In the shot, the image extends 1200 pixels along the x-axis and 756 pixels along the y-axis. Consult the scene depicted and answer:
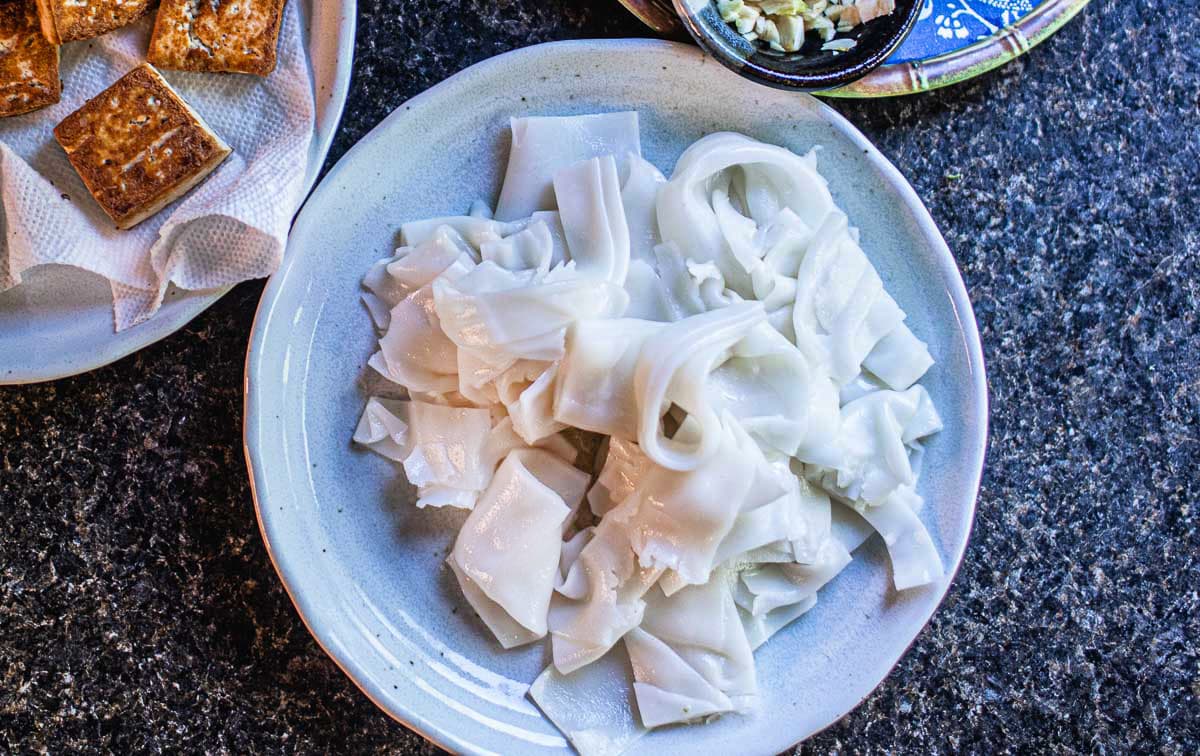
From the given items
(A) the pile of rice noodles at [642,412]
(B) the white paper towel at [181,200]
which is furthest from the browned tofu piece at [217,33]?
(A) the pile of rice noodles at [642,412]

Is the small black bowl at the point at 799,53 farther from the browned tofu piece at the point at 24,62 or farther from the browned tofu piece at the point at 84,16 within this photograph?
the browned tofu piece at the point at 24,62

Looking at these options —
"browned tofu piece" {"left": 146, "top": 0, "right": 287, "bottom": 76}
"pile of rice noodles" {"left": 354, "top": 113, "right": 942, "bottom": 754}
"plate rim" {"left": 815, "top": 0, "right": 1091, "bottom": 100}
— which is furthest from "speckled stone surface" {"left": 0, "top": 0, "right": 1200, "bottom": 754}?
"pile of rice noodles" {"left": 354, "top": 113, "right": 942, "bottom": 754}

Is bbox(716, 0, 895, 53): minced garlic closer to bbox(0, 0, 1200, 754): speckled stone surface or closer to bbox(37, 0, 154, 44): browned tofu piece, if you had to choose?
bbox(0, 0, 1200, 754): speckled stone surface

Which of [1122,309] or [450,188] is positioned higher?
[450,188]

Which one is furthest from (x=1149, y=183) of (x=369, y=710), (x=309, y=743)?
(x=309, y=743)

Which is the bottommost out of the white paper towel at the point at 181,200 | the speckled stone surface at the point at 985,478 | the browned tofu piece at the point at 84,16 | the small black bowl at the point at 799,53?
the speckled stone surface at the point at 985,478

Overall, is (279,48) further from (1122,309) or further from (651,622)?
(1122,309)

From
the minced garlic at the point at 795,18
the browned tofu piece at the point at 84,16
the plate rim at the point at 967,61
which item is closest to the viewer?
the browned tofu piece at the point at 84,16
